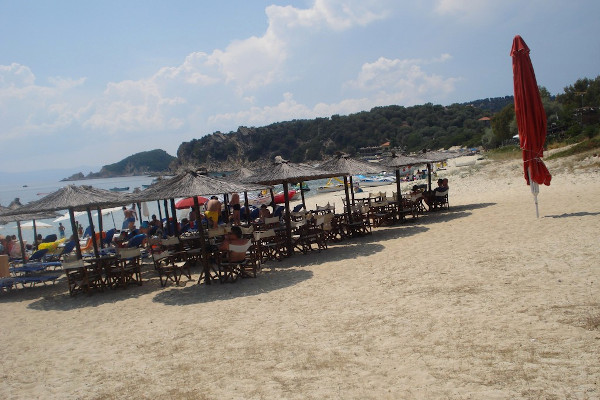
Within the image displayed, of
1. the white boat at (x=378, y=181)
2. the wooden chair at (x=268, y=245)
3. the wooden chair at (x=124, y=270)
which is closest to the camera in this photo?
the wooden chair at (x=124, y=270)

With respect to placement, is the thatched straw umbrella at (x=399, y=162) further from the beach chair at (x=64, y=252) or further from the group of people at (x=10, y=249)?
the group of people at (x=10, y=249)

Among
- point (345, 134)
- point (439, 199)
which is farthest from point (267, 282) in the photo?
point (345, 134)

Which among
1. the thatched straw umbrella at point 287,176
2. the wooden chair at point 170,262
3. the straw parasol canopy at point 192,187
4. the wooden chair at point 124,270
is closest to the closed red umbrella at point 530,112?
the thatched straw umbrella at point 287,176

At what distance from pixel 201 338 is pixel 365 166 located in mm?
7302

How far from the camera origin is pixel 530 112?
9180 mm

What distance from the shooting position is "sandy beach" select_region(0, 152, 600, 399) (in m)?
3.42

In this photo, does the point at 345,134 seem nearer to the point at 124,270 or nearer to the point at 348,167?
the point at 348,167

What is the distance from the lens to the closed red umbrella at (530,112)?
360 inches

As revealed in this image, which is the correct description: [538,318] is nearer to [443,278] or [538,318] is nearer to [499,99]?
[443,278]

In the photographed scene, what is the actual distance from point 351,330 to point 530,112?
724 cm

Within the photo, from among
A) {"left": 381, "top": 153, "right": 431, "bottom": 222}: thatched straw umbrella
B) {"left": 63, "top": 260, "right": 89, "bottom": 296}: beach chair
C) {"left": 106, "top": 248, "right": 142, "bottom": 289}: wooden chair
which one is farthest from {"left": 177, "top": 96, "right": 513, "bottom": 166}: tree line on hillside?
{"left": 63, "top": 260, "right": 89, "bottom": 296}: beach chair

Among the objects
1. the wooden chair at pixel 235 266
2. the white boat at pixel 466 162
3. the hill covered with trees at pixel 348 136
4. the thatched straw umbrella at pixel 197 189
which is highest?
the hill covered with trees at pixel 348 136

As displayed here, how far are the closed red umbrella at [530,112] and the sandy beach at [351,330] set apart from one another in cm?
122

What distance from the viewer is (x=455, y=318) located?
14.7 ft
